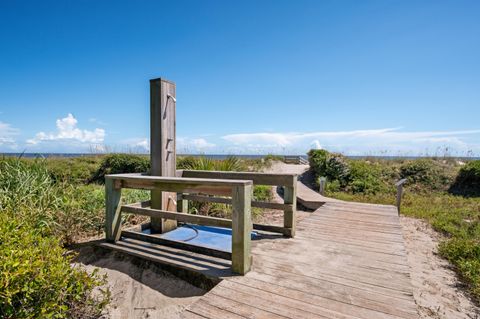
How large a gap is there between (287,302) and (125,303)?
1.53m

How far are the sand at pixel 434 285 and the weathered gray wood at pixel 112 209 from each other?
3393mm

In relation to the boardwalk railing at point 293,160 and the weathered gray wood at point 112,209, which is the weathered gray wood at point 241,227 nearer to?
the weathered gray wood at point 112,209

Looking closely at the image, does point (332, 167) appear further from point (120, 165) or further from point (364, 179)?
point (120, 165)

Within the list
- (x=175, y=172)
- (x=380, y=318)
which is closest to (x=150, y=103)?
(x=175, y=172)

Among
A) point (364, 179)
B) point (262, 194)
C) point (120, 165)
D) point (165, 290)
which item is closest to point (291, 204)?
point (165, 290)

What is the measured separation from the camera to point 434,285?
316 centimetres

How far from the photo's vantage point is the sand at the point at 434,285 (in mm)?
2613

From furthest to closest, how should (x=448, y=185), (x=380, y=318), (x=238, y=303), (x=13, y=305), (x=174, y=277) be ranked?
(x=448, y=185), (x=174, y=277), (x=238, y=303), (x=380, y=318), (x=13, y=305)

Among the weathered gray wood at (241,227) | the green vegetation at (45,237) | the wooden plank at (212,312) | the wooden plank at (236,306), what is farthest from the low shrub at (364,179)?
the wooden plank at (212,312)

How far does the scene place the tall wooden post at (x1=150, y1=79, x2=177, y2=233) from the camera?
3561mm

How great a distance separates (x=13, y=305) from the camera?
181 centimetres

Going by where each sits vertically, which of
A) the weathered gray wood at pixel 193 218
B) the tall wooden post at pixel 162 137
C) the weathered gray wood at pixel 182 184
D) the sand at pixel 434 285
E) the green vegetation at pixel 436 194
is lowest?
the sand at pixel 434 285

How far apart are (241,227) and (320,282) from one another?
0.89 meters

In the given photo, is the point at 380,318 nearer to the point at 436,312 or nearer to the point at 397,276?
the point at 397,276
